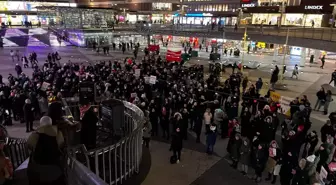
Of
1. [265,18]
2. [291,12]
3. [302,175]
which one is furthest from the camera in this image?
[265,18]

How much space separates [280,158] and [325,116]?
8.18 meters

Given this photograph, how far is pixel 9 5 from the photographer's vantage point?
193 feet

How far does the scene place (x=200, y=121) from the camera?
10.7 metres

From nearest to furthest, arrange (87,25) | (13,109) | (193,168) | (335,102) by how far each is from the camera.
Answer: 1. (193,168)
2. (13,109)
3. (335,102)
4. (87,25)

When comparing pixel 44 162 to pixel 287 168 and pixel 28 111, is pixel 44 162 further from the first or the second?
pixel 28 111

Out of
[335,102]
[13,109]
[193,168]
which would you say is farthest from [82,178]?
[335,102]

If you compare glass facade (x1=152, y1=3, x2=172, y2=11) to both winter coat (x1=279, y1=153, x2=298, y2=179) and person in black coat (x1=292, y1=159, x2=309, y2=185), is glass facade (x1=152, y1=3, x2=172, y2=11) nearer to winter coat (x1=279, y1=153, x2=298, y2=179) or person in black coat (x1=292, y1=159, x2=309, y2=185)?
winter coat (x1=279, y1=153, x2=298, y2=179)

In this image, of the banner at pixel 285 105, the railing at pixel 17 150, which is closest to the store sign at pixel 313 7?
the banner at pixel 285 105

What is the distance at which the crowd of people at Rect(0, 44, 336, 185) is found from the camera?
6.89 meters

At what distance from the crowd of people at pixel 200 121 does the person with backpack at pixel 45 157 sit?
0.01 metres

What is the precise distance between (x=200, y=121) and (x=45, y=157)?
741cm

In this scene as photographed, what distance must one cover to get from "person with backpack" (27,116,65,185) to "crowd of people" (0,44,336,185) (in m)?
0.01

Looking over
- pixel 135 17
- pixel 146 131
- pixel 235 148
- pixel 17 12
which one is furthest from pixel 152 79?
pixel 135 17

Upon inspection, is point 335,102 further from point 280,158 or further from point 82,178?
point 82,178
